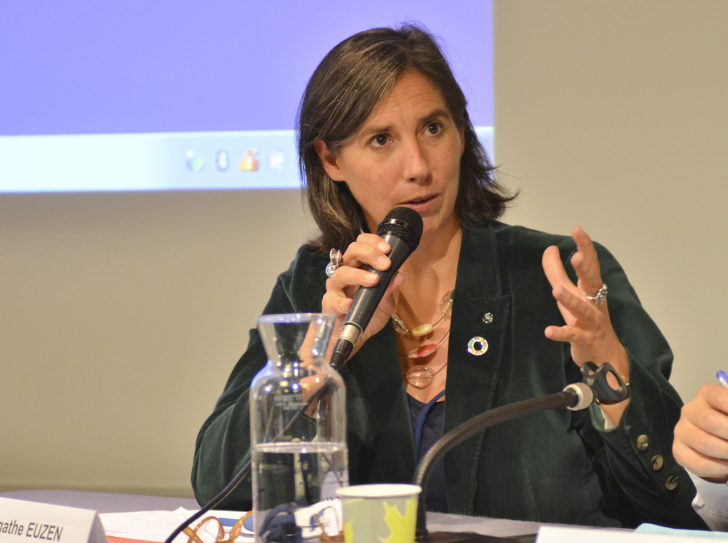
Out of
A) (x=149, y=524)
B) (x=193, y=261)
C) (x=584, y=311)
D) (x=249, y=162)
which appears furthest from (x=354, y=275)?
(x=193, y=261)

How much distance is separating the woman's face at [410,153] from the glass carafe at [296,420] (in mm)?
754

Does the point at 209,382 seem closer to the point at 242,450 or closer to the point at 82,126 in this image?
the point at 82,126

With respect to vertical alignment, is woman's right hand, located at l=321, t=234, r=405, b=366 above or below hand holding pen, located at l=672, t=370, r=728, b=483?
above

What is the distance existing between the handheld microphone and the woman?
0.03m

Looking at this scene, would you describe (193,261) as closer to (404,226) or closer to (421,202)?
(421,202)

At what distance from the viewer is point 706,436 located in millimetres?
874

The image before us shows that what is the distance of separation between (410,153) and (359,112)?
0.47 feet

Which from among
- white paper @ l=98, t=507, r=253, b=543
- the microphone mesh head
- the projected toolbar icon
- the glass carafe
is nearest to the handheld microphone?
the microphone mesh head

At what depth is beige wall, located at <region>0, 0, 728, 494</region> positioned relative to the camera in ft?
8.17

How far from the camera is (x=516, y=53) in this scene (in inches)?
100

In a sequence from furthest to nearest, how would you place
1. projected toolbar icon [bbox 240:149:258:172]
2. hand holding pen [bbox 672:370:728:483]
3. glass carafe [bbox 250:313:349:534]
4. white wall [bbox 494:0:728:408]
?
projected toolbar icon [bbox 240:149:258:172] → white wall [bbox 494:0:728:408] → hand holding pen [bbox 672:370:728:483] → glass carafe [bbox 250:313:349:534]

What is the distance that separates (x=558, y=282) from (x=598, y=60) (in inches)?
66.7

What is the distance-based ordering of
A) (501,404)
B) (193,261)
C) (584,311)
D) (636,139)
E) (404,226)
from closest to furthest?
(584,311)
(404,226)
(501,404)
(636,139)
(193,261)

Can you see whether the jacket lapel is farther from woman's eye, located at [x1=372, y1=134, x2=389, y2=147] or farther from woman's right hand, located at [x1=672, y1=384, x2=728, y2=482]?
woman's right hand, located at [x1=672, y1=384, x2=728, y2=482]
